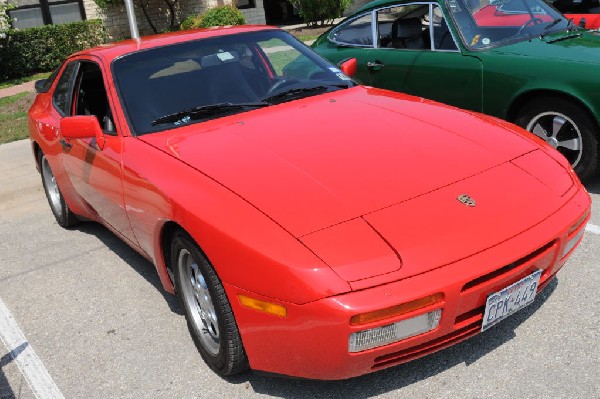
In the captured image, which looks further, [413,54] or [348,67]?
[413,54]

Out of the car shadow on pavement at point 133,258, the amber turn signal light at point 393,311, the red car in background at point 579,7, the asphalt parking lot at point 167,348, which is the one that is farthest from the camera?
the red car in background at point 579,7

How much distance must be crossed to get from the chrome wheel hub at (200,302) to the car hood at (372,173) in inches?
16.8

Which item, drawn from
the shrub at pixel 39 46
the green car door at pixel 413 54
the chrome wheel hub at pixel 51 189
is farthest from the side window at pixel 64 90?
the shrub at pixel 39 46

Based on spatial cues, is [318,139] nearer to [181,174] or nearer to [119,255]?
[181,174]

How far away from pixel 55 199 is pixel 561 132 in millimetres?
3995

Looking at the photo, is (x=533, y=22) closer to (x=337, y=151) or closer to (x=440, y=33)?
(x=440, y=33)

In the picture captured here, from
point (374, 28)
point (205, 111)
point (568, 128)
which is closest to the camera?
point (205, 111)

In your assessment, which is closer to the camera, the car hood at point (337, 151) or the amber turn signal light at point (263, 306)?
the amber turn signal light at point (263, 306)

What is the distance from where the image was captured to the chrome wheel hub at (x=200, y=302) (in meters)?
2.81

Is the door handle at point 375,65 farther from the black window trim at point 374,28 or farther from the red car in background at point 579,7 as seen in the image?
the red car in background at point 579,7

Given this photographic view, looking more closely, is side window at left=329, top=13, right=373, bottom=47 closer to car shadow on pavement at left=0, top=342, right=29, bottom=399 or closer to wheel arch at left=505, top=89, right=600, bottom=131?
wheel arch at left=505, top=89, right=600, bottom=131

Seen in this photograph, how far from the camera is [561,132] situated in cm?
464

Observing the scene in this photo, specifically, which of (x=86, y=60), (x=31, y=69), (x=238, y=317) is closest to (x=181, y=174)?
(x=238, y=317)

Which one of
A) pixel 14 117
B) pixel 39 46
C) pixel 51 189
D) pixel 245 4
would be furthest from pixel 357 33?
pixel 245 4
